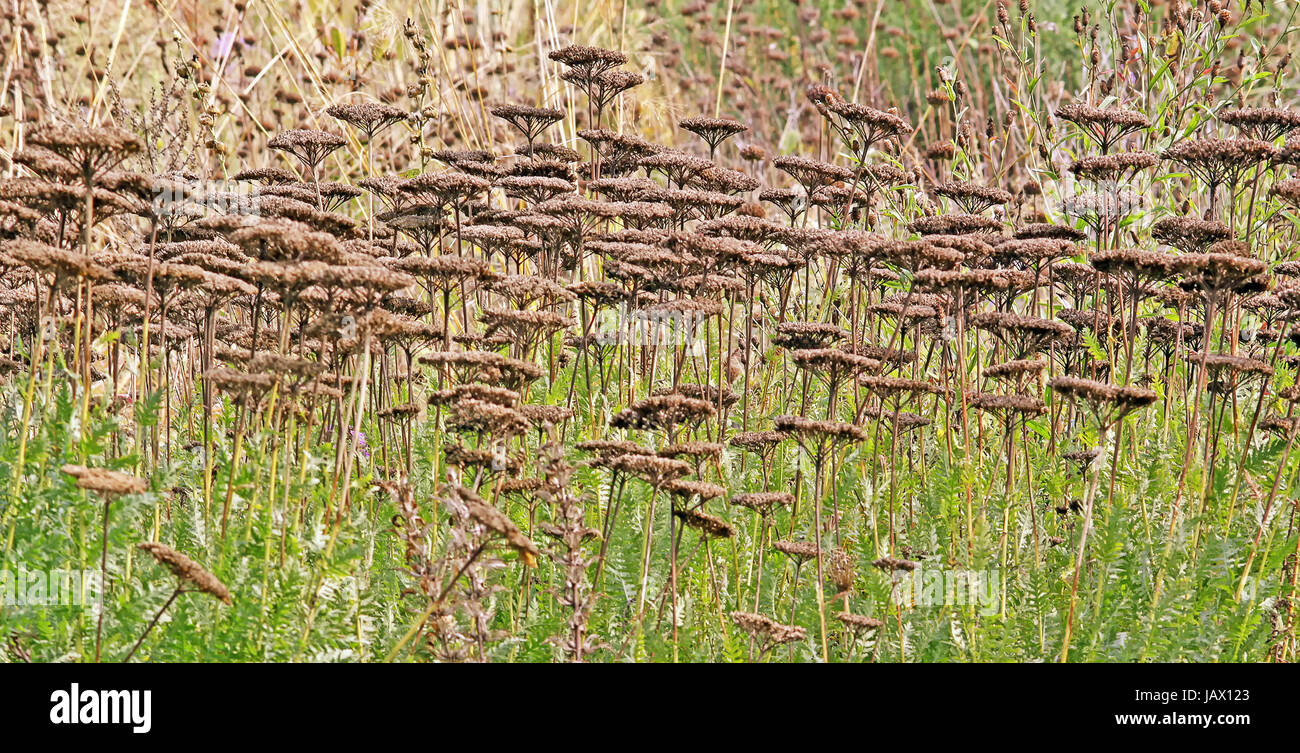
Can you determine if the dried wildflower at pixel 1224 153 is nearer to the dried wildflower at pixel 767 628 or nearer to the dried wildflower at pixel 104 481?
the dried wildflower at pixel 767 628

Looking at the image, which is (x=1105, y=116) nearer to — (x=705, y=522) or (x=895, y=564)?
(x=895, y=564)

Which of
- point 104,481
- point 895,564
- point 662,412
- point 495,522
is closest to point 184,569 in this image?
point 104,481

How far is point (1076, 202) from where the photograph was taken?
6562 millimetres

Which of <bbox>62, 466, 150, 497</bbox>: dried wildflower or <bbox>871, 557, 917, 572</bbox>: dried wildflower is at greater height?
<bbox>62, 466, 150, 497</bbox>: dried wildflower

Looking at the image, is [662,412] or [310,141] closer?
[662,412]

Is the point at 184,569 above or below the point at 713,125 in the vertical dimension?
below

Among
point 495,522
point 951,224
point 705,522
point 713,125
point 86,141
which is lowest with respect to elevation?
point 705,522

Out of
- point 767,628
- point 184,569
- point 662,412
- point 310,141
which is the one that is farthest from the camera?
point 310,141

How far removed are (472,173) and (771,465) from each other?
7.28 feet

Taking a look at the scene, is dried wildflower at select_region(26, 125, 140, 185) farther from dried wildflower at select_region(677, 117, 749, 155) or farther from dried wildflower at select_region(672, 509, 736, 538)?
dried wildflower at select_region(677, 117, 749, 155)

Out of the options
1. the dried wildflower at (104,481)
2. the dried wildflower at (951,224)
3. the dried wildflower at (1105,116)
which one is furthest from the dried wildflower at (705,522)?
the dried wildflower at (1105,116)

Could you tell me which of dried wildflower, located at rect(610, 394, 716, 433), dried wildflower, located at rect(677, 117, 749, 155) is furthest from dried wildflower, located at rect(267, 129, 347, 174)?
dried wildflower, located at rect(610, 394, 716, 433)

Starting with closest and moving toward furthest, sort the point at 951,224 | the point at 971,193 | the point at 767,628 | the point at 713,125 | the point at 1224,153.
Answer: the point at 767,628, the point at 1224,153, the point at 951,224, the point at 971,193, the point at 713,125

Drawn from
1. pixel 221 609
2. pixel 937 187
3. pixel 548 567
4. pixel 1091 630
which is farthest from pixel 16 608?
pixel 937 187
